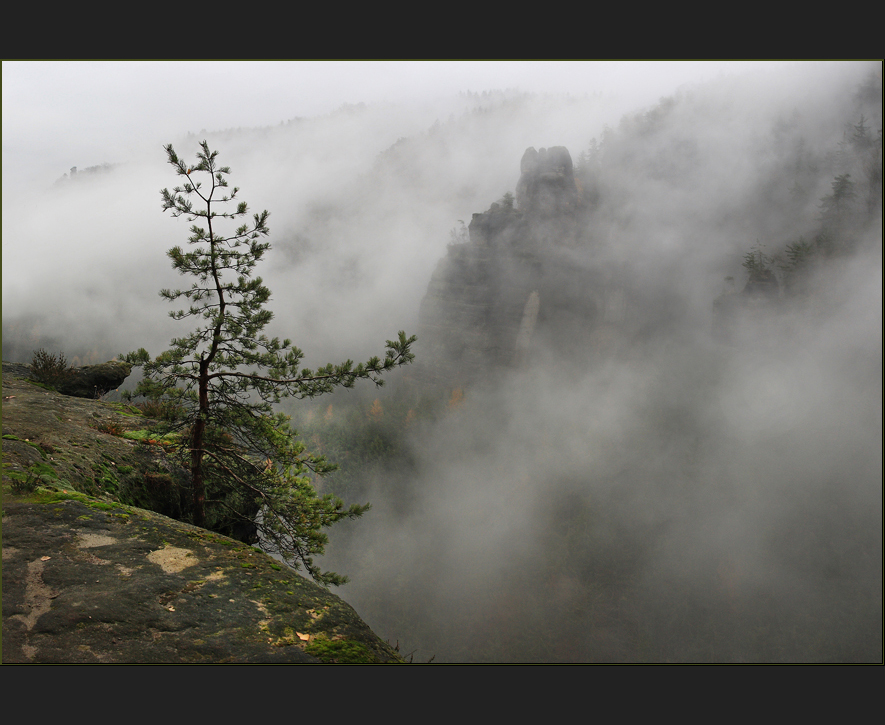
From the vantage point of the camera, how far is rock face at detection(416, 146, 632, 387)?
49.2m

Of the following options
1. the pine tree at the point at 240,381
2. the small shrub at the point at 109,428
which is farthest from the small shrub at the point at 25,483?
the small shrub at the point at 109,428

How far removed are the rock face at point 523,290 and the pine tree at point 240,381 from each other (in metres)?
43.9

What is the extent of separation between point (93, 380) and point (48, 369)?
79 cm

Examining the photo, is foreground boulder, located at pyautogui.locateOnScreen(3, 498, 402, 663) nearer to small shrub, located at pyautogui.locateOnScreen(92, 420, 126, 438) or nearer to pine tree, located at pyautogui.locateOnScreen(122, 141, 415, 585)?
pine tree, located at pyautogui.locateOnScreen(122, 141, 415, 585)

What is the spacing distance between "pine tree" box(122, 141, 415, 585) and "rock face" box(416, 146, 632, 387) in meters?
43.9

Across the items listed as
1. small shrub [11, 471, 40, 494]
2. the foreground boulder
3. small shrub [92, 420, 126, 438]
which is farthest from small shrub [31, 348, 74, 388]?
the foreground boulder

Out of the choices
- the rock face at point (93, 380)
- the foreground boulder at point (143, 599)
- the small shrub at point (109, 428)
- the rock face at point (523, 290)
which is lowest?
the foreground boulder at point (143, 599)

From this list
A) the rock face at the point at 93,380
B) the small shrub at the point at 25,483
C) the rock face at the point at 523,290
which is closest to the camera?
the small shrub at the point at 25,483

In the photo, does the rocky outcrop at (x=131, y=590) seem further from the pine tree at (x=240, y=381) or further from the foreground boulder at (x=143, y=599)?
the pine tree at (x=240, y=381)

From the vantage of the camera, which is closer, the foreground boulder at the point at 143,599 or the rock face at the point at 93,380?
the foreground boulder at the point at 143,599

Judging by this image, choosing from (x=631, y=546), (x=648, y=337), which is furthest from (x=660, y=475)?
(x=648, y=337)

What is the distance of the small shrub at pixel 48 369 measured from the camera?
7.72 metres

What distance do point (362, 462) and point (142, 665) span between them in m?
39.1

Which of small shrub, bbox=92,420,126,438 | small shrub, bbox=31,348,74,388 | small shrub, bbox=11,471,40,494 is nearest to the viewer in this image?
small shrub, bbox=11,471,40,494
